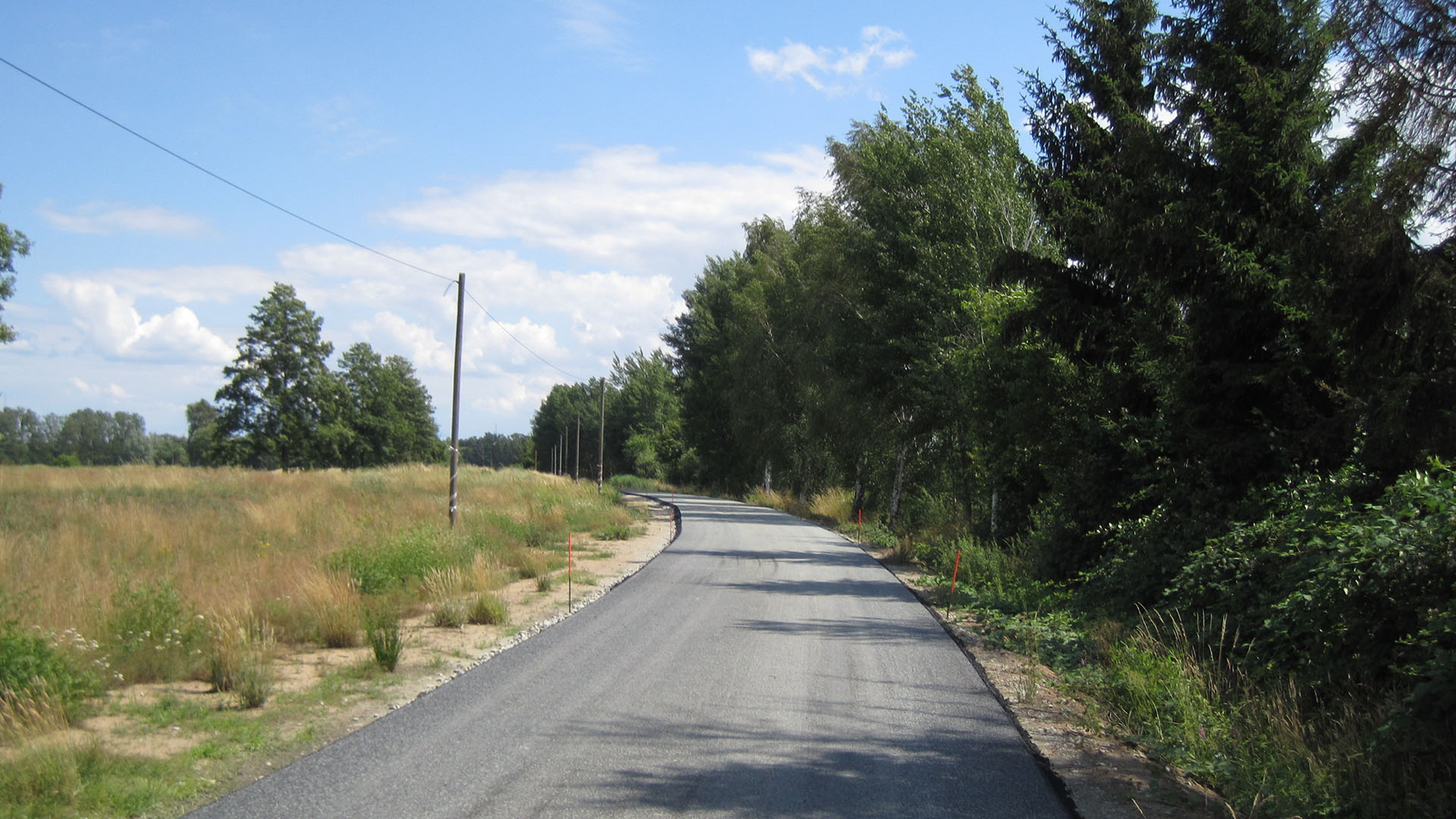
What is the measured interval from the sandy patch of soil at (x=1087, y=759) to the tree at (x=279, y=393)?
7158cm

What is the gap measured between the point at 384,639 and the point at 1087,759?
Result: 6.68 meters

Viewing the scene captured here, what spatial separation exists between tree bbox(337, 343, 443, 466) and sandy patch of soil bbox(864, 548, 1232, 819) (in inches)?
2939

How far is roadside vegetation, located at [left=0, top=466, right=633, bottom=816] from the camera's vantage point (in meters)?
6.16

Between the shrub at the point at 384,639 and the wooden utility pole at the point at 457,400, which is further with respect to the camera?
the wooden utility pole at the point at 457,400

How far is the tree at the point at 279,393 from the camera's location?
235 ft

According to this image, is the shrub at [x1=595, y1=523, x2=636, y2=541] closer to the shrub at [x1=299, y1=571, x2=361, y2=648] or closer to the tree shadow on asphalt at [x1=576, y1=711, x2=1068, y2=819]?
the shrub at [x1=299, y1=571, x2=361, y2=648]

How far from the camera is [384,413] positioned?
95188mm

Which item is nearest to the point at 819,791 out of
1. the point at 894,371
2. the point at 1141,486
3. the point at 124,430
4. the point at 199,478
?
the point at 1141,486

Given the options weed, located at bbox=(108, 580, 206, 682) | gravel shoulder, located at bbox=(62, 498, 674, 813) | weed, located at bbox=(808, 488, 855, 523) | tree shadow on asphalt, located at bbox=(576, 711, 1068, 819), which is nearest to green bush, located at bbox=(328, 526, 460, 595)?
gravel shoulder, located at bbox=(62, 498, 674, 813)

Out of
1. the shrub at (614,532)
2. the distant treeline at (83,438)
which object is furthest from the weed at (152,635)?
the distant treeline at (83,438)

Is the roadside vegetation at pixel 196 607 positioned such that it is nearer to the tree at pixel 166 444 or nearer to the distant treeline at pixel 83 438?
the distant treeline at pixel 83 438

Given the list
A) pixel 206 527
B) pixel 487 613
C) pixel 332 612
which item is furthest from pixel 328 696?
pixel 206 527

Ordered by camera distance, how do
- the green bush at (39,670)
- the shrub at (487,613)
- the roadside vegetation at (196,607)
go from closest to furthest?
the roadside vegetation at (196,607) → the green bush at (39,670) → the shrub at (487,613)

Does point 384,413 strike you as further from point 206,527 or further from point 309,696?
point 309,696
